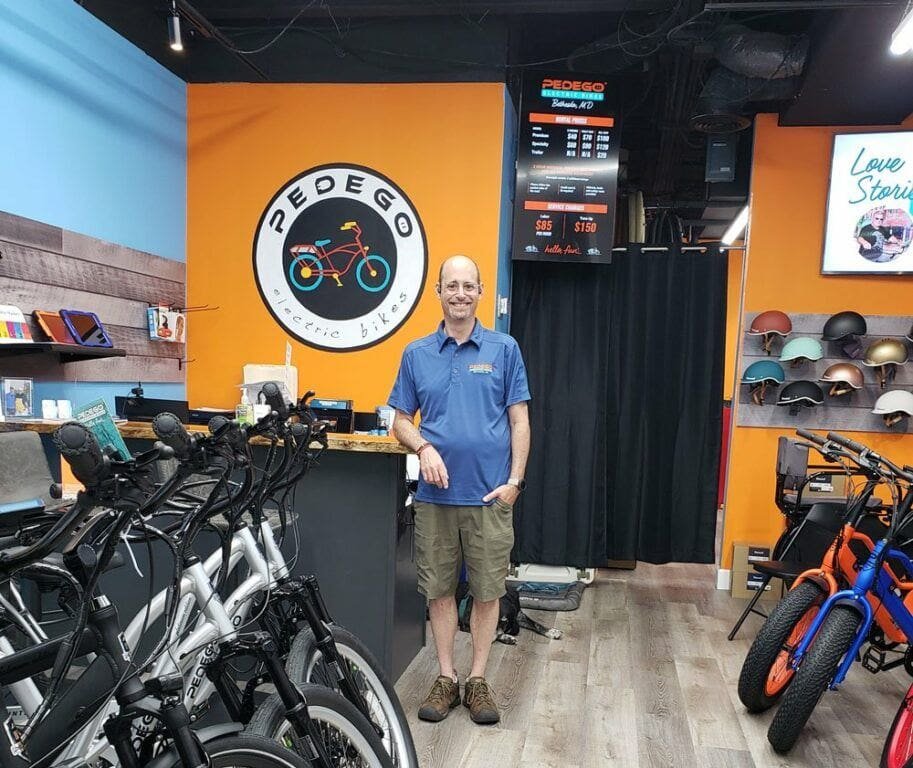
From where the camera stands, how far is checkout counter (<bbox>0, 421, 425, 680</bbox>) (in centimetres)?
264

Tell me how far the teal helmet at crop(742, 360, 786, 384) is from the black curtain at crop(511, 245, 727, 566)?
255 mm

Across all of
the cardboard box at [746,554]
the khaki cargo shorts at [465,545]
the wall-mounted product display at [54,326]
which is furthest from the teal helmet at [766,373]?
the wall-mounted product display at [54,326]

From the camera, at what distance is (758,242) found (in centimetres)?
432

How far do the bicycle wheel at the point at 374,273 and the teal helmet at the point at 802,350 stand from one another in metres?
2.43

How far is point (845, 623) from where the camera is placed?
2.31 m

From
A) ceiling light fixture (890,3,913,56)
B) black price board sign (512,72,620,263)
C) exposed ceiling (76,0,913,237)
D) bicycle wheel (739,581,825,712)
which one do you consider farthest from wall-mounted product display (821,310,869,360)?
bicycle wheel (739,581,825,712)

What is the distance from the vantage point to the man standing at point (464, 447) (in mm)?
2514

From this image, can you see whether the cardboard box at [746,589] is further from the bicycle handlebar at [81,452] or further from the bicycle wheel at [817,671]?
the bicycle handlebar at [81,452]

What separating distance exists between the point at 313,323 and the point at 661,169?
128 inches

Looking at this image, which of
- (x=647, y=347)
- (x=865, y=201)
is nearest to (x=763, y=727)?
(x=647, y=347)

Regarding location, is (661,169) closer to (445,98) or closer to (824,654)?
(445,98)

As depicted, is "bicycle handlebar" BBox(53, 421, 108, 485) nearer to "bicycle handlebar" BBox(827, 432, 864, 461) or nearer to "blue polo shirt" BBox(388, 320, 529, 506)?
"blue polo shirt" BBox(388, 320, 529, 506)

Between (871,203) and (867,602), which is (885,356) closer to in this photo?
(871,203)

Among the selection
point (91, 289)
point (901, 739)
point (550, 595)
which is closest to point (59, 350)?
point (91, 289)
